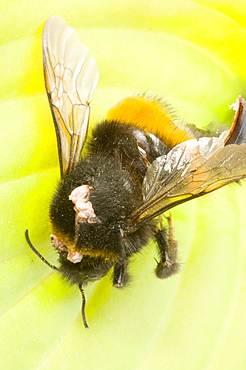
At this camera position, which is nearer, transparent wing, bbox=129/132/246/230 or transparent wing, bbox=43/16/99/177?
transparent wing, bbox=129/132/246/230

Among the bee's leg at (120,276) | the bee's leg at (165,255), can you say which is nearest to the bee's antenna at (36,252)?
the bee's leg at (120,276)

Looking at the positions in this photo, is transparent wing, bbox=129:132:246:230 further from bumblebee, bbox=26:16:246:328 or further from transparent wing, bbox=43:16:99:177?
transparent wing, bbox=43:16:99:177

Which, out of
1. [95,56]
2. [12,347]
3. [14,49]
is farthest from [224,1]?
[12,347]

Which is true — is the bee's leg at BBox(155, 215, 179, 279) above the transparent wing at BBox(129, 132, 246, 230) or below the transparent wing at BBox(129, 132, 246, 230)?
below

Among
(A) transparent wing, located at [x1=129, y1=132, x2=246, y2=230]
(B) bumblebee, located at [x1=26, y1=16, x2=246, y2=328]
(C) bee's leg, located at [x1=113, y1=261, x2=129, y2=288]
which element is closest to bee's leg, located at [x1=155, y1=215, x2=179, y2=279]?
(B) bumblebee, located at [x1=26, y1=16, x2=246, y2=328]

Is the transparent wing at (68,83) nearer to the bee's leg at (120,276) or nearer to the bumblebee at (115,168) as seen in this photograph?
the bumblebee at (115,168)

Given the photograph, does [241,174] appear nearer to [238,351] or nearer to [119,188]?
[119,188]

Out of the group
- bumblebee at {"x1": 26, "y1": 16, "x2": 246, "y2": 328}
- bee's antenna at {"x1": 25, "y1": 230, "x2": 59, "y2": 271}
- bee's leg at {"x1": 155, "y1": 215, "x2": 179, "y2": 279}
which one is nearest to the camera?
bumblebee at {"x1": 26, "y1": 16, "x2": 246, "y2": 328}
